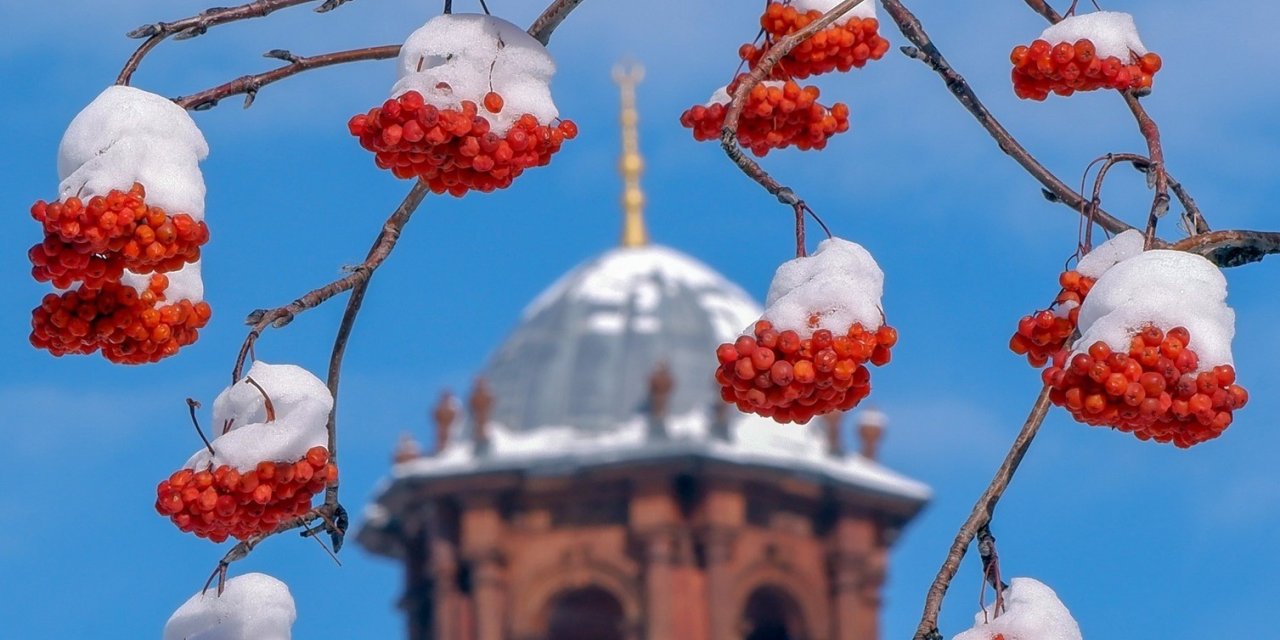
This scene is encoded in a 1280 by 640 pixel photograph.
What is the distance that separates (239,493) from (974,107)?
1448mm

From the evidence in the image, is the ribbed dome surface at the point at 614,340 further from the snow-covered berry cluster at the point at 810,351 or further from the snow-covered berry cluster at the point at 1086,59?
→ the snow-covered berry cluster at the point at 810,351

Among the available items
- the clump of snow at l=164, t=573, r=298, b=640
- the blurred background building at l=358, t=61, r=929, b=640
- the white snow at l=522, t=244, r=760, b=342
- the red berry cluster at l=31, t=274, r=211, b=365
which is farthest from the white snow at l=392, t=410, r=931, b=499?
the red berry cluster at l=31, t=274, r=211, b=365

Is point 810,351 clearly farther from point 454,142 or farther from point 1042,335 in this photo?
point 454,142

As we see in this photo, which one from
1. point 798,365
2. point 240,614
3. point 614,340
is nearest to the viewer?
point 798,365

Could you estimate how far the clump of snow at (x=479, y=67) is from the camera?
399 centimetres

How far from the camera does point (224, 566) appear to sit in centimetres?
446

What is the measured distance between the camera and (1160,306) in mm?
3686

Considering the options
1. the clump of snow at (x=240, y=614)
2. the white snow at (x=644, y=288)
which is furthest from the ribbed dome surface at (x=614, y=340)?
the clump of snow at (x=240, y=614)

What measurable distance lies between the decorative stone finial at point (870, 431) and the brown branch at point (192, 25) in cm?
4549

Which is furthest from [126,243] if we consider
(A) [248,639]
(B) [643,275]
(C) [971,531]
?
(B) [643,275]

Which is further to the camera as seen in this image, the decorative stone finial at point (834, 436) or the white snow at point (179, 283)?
the decorative stone finial at point (834, 436)

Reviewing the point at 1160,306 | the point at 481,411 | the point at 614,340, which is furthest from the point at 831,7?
the point at 614,340

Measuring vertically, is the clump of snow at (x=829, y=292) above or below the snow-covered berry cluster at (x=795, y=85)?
below

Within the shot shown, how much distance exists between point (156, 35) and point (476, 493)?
46.5 metres
